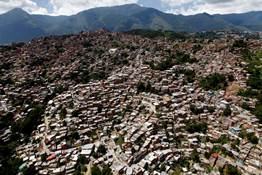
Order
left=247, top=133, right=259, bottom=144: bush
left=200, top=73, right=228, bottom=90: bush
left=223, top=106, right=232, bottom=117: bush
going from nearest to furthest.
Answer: left=247, top=133, right=259, bottom=144: bush, left=223, top=106, right=232, bottom=117: bush, left=200, top=73, right=228, bottom=90: bush

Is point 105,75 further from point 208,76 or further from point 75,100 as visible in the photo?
point 208,76

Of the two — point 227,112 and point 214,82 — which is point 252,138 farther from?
point 214,82

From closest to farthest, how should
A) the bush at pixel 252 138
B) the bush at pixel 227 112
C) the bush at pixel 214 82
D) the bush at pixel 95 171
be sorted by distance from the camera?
the bush at pixel 95 171 → the bush at pixel 252 138 → the bush at pixel 227 112 → the bush at pixel 214 82

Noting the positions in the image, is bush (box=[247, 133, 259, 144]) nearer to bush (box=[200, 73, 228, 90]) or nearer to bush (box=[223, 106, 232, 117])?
bush (box=[223, 106, 232, 117])

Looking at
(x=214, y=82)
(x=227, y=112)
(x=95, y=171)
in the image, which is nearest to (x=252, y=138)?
(x=227, y=112)

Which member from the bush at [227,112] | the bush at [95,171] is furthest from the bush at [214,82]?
the bush at [95,171]

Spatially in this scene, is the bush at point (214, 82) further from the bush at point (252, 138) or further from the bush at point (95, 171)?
the bush at point (95, 171)

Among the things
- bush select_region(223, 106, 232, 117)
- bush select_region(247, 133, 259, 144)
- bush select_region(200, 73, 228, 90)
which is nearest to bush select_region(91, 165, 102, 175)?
bush select_region(247, 133, 259, 144)

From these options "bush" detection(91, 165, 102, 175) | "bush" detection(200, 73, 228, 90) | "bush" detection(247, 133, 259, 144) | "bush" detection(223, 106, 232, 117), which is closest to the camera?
"bush" detection(91, 165, 102, 175)

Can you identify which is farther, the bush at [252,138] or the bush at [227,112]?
the bush at [227,112]

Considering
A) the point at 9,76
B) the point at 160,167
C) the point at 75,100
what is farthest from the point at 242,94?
the point at 9,76

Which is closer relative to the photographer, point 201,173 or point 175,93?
point 201,173
